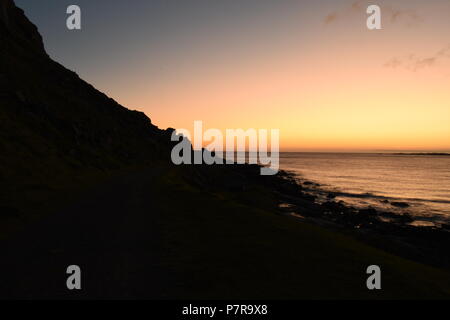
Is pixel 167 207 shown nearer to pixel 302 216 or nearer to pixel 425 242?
pixel 302 216

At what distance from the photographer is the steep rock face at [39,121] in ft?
108

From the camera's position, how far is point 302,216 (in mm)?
33406

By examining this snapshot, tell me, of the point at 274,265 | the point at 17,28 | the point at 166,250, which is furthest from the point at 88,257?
the point at 17,28

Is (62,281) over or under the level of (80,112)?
under

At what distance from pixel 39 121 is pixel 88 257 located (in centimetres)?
4673

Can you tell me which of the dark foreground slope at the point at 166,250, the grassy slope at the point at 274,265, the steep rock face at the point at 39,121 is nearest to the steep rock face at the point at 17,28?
the steep rock face at the point at 39,121

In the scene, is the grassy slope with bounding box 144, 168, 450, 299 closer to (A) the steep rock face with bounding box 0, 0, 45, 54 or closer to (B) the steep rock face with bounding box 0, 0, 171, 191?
(B) the steep rock face with bounding box 0, 0, 171, 191

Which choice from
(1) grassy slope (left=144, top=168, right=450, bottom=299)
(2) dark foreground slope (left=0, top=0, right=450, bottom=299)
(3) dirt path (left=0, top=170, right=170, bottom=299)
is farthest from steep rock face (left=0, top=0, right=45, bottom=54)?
(1) grassy slope (left=144, top=168, right=450, bottom=299)

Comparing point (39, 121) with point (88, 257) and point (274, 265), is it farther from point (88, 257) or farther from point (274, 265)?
point (274, 265)

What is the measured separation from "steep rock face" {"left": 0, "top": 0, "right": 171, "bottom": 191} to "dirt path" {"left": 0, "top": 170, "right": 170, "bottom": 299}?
536 inches

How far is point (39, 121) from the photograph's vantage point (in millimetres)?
48719
